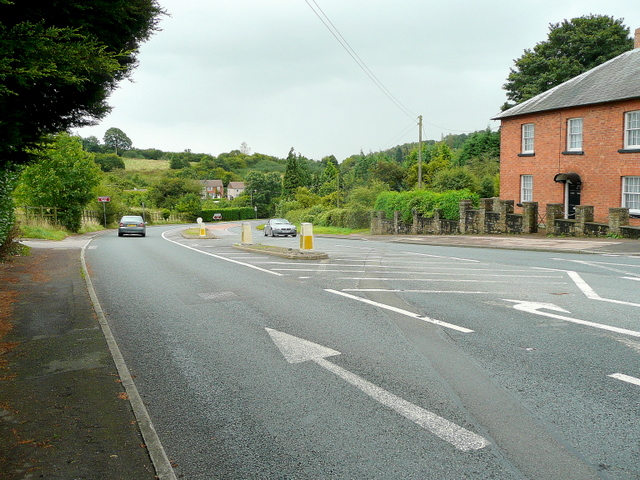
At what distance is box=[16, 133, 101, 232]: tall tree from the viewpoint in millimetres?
36094

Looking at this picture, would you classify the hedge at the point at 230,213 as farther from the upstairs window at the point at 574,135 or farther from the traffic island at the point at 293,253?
the traffic island at the point at 293,253

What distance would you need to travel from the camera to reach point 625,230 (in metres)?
20.9

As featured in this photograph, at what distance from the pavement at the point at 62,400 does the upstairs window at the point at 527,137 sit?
2707 cm

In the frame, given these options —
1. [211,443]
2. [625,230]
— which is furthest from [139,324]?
[625,230]

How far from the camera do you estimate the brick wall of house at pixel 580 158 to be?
81.5 ft

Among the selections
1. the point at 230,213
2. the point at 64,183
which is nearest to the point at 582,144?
the point at 64,183

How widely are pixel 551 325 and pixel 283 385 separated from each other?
12.7 feet

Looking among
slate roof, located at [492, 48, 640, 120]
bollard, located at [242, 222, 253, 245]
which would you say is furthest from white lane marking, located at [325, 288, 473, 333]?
slate roof, located at [492, 48, 640, 120]

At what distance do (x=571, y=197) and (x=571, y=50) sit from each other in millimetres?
18217

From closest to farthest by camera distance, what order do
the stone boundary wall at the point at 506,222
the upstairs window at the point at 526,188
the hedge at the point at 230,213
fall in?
the stone boundary wall at the point at 506,222, the upstairs window at the point at 526,188, the hedge at the point at 230,213

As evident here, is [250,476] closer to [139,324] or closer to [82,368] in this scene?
[82,368]

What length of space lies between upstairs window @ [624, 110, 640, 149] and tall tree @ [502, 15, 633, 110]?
16.3 m

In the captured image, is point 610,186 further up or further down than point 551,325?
further up

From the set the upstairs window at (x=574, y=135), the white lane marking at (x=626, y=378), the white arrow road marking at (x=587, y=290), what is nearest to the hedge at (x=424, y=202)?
the upstairs window at (x=574, y=135)
